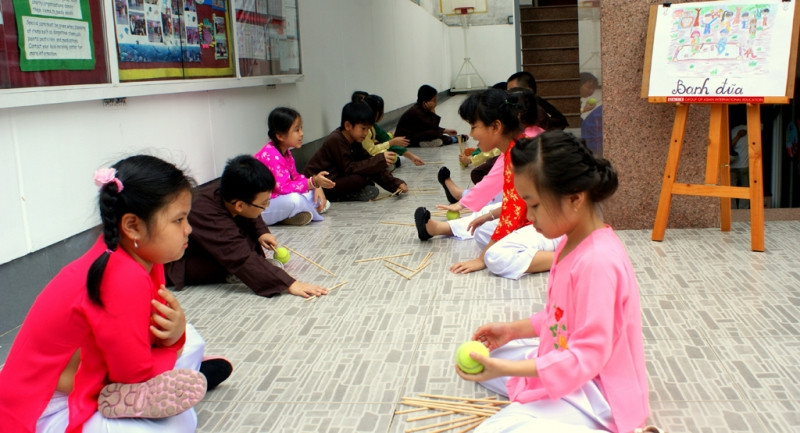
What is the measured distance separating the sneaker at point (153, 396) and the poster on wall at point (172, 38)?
2443 mm

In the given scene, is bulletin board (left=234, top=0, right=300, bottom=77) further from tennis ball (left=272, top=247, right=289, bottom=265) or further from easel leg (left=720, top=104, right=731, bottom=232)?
easel leg (left=720, top=104, right=731, bottom=232)

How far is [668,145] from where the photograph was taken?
15.0 feet

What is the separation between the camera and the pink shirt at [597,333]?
1.77 meters

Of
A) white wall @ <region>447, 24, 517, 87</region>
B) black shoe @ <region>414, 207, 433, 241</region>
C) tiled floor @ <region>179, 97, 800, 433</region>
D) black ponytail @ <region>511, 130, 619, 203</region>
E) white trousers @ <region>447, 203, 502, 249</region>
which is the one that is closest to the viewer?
black ponytail @ <region>511, 130, 619, 203</region>

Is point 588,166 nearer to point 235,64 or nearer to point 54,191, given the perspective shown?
point 54,191

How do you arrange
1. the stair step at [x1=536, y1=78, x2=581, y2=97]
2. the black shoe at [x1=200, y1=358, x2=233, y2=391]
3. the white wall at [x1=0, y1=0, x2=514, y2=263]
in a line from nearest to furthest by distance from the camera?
the black shoe at [x1=200, y1=358, x2=233, y2=391]
the white wall at [x1=0, y1=0, x2=514, y2=263]
the stair step at [x1=536, y1=78, x2=581, y2=97]

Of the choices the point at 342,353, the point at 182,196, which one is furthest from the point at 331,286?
the point at 182,196

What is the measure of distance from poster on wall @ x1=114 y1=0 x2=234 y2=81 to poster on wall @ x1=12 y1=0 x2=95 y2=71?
12.3 inches

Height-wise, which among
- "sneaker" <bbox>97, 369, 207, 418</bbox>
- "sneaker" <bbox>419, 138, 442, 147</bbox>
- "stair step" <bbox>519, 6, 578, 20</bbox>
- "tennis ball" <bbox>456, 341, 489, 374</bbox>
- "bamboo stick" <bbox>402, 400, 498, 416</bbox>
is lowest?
"bamboo stick" <bbox>402, 400, 498, 416</bbox>

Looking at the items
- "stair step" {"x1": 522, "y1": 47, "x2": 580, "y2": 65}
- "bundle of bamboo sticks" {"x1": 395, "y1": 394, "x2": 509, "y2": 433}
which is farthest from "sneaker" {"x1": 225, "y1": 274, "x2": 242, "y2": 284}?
A: "stair step" {"x1": 522, "y1": 47, "x2": 580, "y2": 65}

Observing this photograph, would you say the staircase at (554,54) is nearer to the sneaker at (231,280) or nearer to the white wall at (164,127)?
the white wall at (164,127)

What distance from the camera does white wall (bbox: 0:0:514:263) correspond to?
Answer: 3.21 metres

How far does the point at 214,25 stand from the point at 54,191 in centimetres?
215

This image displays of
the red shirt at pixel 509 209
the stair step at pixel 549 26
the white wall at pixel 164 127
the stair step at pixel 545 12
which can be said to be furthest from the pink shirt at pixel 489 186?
the stair step at pixel 545 12
